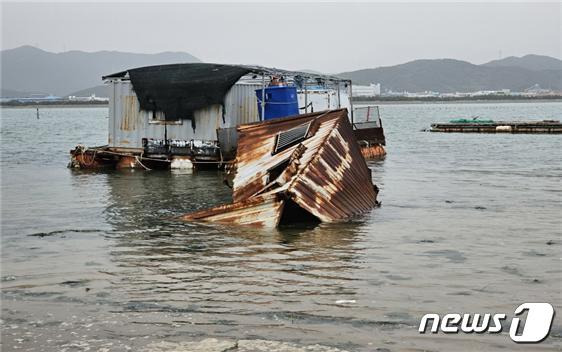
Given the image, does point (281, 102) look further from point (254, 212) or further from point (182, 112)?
point (254, 212)

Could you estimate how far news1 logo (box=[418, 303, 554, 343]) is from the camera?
7.97m

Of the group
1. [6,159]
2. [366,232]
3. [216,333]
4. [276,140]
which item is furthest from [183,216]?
[6,159]

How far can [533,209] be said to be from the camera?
17969mm

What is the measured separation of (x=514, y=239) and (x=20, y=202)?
43.4ft

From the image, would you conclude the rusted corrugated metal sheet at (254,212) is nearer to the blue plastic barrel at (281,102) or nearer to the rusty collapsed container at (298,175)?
the rusty collapsed container at (298,175)

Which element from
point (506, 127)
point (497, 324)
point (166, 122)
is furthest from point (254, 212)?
point (506, 127)

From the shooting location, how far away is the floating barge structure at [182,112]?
1070 inches

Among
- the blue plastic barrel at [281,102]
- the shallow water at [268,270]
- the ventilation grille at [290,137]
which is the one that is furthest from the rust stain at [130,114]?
→ the ventilation grille at [290,137]

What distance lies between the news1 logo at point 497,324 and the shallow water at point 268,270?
0.14m

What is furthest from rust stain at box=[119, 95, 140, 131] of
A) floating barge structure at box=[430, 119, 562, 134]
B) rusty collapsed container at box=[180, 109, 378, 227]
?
floating barge structure at box=[430, 119, 562, 134]

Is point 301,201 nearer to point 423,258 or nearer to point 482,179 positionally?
point 423,258

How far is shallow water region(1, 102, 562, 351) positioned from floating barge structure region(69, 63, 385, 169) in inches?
255

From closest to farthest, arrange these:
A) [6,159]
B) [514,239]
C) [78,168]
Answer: [514,239]
[78,168]
[6,159]

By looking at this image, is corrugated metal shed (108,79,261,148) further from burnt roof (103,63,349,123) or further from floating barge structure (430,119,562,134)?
floating barge structure (430,119,562,134)
